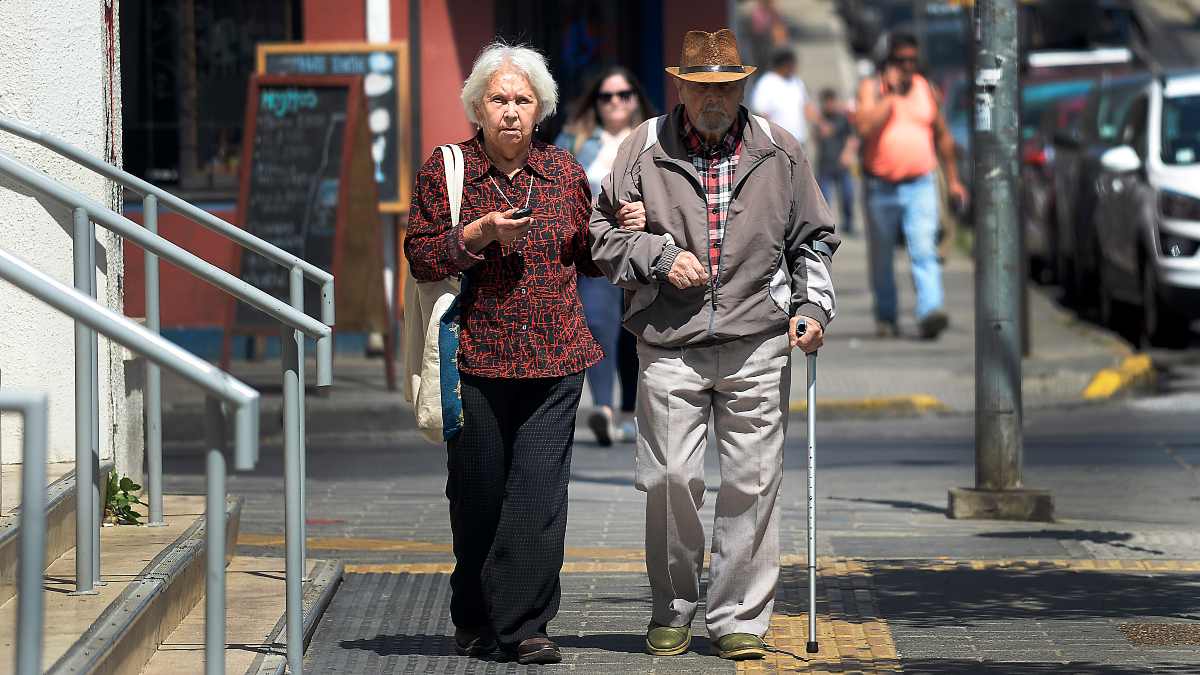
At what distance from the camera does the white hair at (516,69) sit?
19.9ft

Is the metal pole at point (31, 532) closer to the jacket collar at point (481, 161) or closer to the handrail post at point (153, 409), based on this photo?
the jacket collar at point (481, 161)

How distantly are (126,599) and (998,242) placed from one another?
4.12 metres

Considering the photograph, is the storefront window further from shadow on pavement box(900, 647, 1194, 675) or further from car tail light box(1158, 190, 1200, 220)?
shadow on pavement box(900, 647, 1194, 675)

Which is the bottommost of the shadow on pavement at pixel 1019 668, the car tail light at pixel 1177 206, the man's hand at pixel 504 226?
the shadow on pavement at pixel 1019 668

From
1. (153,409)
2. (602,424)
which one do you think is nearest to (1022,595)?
(153,409)

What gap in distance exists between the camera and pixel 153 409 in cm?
703

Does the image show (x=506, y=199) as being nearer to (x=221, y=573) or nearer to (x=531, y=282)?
(x=531, y=282)

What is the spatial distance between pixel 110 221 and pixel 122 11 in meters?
8.32

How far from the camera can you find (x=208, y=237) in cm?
1376

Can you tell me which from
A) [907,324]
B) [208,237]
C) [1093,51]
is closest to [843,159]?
[1093,51]

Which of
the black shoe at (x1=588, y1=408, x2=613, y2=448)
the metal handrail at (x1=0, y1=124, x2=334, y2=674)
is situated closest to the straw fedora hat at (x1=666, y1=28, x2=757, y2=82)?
the metal handrail at (x1=0, y1=124, x2=334, y2=674)

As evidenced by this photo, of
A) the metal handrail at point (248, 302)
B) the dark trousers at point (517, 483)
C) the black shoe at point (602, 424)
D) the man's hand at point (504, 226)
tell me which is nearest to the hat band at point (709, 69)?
the man's hand at point (504, 226)

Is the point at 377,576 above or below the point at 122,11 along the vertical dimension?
below

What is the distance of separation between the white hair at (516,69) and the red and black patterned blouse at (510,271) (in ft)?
0.51
